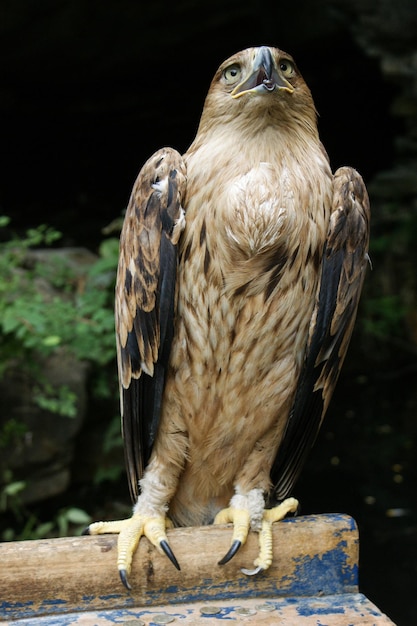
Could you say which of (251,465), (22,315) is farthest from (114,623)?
(22,315)

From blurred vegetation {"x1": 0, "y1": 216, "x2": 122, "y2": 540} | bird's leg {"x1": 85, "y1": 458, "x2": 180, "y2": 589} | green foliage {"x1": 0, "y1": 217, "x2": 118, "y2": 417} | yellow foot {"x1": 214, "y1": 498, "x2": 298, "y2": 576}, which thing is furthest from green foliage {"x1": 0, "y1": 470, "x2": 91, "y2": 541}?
yellow foot {"x1": 214, "y1": 498, "x2": 298, "y2": 576}

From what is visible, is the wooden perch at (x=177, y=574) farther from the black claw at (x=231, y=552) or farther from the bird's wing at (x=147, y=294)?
the bird's wing at (x=147, y=294)

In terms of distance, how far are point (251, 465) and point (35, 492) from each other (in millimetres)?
2966

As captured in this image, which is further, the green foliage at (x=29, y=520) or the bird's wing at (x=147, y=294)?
the green foliage at (x=29, y=520)

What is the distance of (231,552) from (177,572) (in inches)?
6.4

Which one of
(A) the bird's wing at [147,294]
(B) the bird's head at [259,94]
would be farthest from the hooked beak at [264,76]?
(A) the bird's wing at [147,294]

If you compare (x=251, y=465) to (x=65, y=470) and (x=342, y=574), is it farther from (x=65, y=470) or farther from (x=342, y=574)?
(x=65, y=470)

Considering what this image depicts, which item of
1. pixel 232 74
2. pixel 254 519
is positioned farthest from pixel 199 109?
pixel 254 519

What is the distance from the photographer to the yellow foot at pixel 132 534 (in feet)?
7.30

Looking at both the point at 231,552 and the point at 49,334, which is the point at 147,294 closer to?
the point at 231,552

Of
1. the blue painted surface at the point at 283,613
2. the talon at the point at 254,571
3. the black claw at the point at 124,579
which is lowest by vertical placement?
the blue painted surface at the point at 283,613

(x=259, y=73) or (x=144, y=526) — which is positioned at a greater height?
(x=259, y=73)

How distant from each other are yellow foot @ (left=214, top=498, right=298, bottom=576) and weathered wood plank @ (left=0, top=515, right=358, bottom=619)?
21mm

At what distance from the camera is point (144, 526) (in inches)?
93.3
